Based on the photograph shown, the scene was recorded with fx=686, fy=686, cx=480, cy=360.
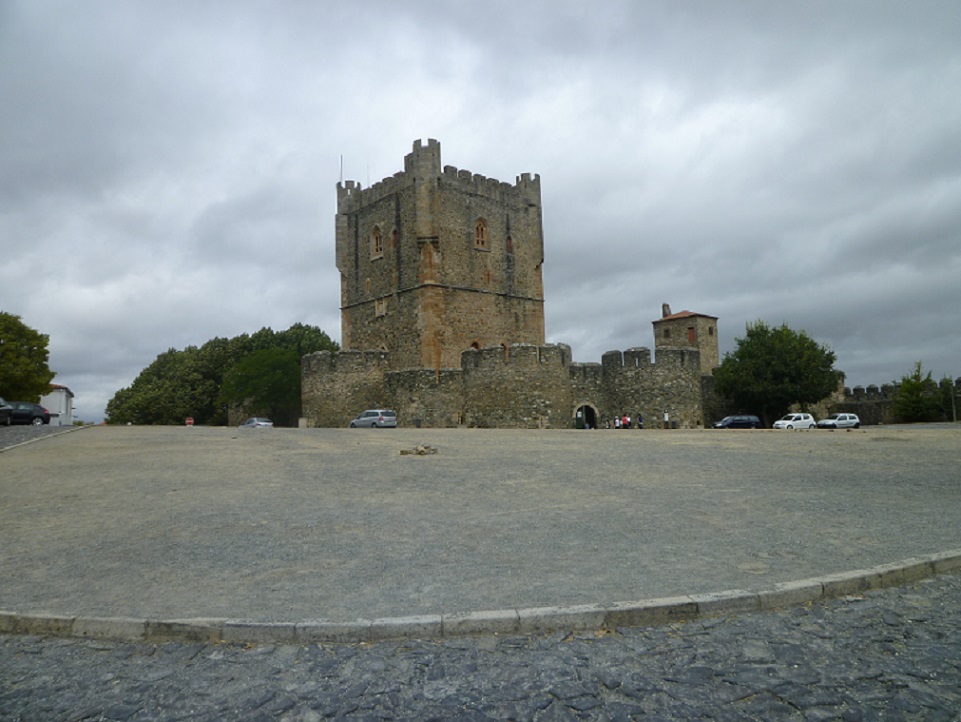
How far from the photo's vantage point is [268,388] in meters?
42.6

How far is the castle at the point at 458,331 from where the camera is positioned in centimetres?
3005

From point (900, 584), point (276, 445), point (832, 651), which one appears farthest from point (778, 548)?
point (276, 445)

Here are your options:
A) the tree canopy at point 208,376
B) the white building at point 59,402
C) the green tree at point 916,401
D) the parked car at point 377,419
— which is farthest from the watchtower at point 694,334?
the white building at point 59,402

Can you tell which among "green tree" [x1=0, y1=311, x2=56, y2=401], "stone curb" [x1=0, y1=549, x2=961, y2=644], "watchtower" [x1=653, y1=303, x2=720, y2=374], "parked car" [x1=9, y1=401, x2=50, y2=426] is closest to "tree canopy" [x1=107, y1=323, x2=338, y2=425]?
"green tree" [x1=0, y1=311, x2=56, y2=401]

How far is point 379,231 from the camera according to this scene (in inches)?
1620

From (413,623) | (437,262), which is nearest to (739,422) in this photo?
(437,262)

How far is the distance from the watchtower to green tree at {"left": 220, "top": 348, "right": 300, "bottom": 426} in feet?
113

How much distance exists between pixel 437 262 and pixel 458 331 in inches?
159

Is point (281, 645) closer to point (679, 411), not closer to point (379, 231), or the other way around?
point (679, 411)

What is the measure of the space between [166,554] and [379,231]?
119 ft

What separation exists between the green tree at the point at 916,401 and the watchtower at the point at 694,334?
733 inches

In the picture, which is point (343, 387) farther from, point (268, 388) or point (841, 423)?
point (841, 423)

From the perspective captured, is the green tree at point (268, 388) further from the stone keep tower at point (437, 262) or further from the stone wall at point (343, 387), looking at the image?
the stone wall at point (343, 387)

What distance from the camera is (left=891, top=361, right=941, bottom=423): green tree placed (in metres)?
43.4
